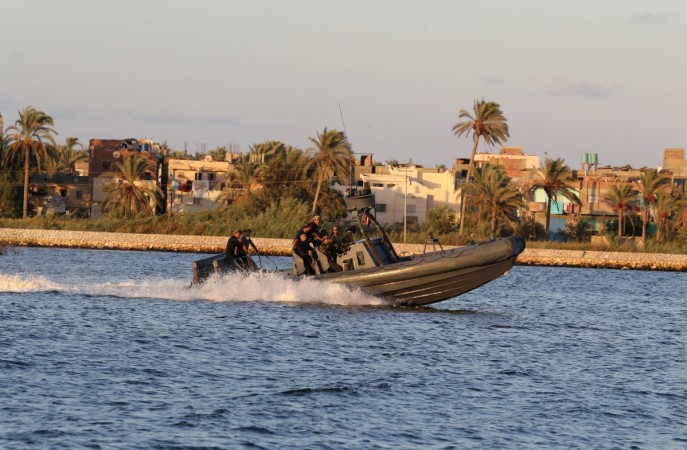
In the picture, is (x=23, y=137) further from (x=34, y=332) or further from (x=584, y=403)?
(x=584, y=403)

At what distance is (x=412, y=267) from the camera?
86.3ft

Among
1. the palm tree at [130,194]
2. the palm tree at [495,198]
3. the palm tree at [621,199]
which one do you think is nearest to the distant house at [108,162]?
the palm tree at [130,194]

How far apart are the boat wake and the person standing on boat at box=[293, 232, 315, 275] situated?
0.32 m

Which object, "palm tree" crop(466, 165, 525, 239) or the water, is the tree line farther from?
the water

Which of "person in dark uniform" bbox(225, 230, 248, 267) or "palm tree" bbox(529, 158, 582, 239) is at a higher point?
"palm tree" bbox(529, 158, 582, 239)

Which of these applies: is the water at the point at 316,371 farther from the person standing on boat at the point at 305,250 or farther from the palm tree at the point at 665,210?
the palm tree at the point at 665,210

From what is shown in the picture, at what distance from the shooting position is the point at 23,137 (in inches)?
3376

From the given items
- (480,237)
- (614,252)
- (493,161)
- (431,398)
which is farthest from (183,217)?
(431,398)

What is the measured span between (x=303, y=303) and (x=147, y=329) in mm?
5076

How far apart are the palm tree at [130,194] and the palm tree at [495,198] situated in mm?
24945

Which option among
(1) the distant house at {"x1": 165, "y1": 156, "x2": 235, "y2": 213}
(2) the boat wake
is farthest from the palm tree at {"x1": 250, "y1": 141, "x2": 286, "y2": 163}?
(2) the boat wake

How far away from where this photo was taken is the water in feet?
48.9

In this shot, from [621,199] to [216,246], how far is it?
1216 inches

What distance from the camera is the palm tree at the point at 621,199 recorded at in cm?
8762
